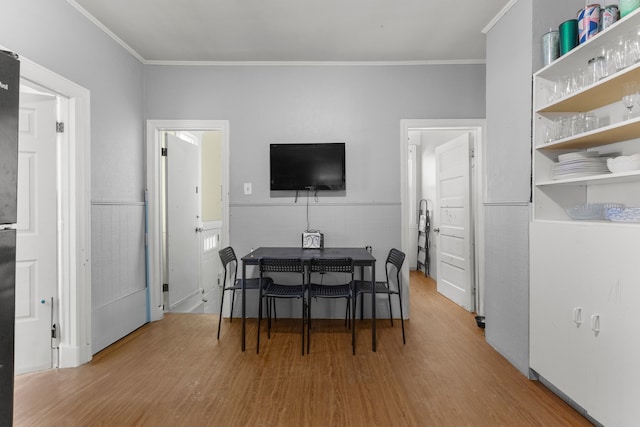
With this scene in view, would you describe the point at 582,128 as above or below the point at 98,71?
below

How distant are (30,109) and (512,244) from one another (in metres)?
3.78

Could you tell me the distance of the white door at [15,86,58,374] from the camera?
2.49 m

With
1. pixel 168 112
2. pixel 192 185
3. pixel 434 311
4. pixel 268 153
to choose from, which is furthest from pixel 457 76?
pixel 192 185

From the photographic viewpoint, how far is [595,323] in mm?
1865

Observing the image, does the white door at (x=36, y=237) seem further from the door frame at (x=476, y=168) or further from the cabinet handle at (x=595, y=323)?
the cabinet handle at (x=595, y=323)

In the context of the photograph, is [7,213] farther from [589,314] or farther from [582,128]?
[582,128]

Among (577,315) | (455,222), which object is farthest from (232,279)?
(577,315)

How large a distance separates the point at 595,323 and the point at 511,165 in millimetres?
1266

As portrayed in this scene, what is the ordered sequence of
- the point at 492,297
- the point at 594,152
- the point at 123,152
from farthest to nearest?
the point at 123,152
the point at 492,297
the point at 594,152

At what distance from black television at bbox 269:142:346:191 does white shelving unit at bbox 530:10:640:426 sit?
1.85 meters

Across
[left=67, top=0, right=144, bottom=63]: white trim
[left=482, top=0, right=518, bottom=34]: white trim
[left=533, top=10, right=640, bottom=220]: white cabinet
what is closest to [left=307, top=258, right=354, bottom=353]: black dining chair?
[left=533, top=10, right=640, bottom=220]: white cabinet

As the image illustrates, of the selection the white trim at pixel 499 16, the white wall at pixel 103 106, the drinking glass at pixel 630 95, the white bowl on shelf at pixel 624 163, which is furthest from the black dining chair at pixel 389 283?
the white wall at pixel 103 106

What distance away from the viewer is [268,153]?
3.78 metres

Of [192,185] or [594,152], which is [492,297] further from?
[192,185]
